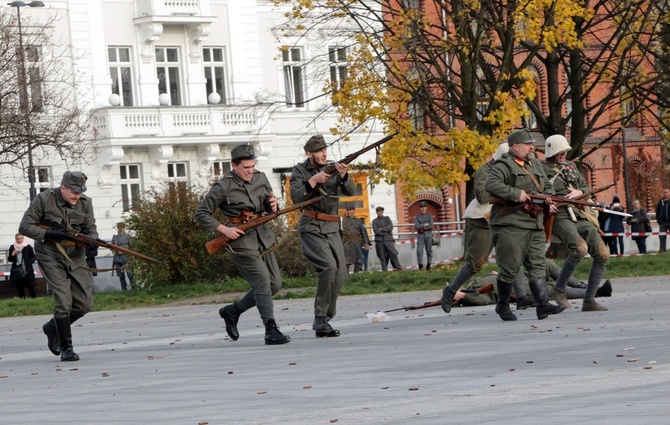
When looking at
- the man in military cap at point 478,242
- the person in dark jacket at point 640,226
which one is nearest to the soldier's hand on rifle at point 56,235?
the man in military cap at point 478,242

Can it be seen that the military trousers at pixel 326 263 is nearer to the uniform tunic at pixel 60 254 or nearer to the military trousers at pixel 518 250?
the military trousers at pixel 518 250

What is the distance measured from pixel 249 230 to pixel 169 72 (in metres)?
34.2

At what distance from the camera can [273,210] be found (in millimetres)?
14719

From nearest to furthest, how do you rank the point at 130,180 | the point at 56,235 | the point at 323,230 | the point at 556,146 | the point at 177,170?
the point at 56,235
the point at 323,230
the point at 556,146
the point at 130,180
the point at 177,170

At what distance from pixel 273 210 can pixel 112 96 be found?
31.9 meters

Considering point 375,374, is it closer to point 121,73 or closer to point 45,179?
point 45,179

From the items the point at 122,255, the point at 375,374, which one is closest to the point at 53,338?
the point at 375,374

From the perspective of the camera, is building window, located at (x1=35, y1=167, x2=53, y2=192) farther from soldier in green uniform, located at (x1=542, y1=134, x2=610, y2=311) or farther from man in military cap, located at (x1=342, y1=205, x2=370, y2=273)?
soldier in green uniform, located at (x1=542, y1=134, x2=610, y2=311)

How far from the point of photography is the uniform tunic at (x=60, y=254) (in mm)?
14477

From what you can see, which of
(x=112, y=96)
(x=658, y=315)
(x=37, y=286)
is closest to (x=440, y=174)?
(x=37, y=286)

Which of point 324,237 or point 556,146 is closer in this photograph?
point 324,237

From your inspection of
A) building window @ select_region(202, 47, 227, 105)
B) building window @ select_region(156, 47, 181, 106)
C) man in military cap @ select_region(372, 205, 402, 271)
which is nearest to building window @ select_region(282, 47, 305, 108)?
building window @ select_region(202, 47, 227, 105)

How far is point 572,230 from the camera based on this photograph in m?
16.1

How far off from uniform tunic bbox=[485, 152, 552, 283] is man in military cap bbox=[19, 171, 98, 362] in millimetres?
4025
